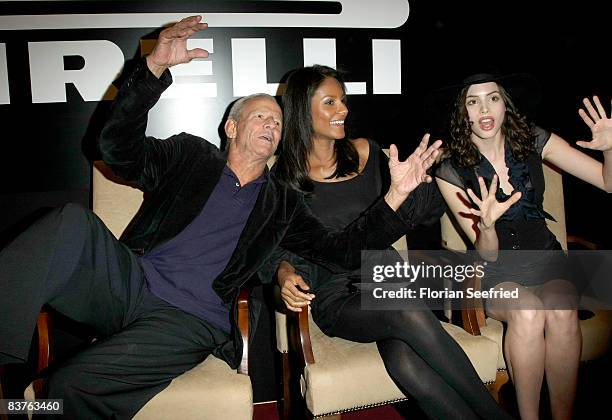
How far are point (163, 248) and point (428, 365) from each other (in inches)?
47.2

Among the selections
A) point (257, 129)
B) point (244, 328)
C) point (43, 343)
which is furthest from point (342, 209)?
point (43, 343)

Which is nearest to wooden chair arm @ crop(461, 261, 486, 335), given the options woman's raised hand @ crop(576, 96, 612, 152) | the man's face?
woman's raised hand @ crop(576, 96, 612, 152)

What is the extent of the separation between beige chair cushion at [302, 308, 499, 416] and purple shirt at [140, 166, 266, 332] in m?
0.45

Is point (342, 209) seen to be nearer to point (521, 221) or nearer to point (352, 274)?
point (352, 274)

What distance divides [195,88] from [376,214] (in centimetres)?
144

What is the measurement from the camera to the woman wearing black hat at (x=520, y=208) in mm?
2234

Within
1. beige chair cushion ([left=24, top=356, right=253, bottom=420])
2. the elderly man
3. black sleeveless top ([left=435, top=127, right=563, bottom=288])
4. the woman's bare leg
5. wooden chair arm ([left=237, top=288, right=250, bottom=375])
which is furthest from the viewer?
black sleeveless top ([left=435, top=127, right=563, bottom=288])

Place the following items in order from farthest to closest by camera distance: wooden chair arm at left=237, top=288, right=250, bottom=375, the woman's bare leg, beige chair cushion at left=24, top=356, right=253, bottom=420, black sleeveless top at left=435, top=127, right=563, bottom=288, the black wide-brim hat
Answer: the black wide-brim hat
black sleeveless top at left=435, top=127, right=563, bottom=288
the woman's bare leg
wooden chair arm at left=237, top=288, right=250, bottom=375
beige chair cushion at left=24, top=356, right=253, bottom=420

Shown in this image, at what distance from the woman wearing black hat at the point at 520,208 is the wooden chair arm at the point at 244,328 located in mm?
1077

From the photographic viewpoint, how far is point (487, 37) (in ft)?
11.0

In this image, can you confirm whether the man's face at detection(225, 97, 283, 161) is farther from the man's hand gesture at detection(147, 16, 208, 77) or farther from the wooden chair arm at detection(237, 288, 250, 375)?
the wooden chair arm at detection(237, 288, 250, 375)

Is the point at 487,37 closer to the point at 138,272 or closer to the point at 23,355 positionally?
the point at 138,272

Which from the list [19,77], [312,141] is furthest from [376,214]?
[19,77]

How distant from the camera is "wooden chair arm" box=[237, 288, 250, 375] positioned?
6.86 feet
